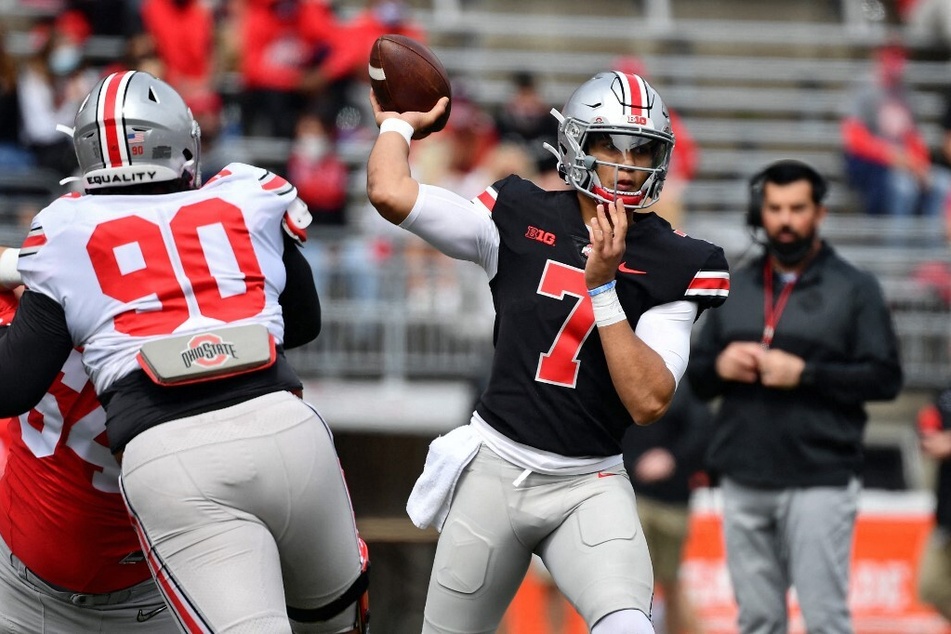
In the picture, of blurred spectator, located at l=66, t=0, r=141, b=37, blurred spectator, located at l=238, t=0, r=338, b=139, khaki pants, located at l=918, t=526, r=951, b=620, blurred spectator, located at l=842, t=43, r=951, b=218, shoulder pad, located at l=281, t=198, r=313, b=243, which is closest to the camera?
shoulder pad, located at l=281, t=198, r=313, b=243

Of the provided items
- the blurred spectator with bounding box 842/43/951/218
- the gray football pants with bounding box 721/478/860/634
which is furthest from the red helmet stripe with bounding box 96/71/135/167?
the blurred spectator with bounding box 842/43/951/218

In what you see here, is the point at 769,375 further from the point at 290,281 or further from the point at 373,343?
the point at 373,343

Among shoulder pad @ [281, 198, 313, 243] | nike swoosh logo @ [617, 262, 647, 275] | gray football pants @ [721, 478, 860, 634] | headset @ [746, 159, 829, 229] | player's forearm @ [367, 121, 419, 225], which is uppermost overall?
player's forearm @ [367, 121, 419, 225]

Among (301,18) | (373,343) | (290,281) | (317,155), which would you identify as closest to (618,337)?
(290,281)

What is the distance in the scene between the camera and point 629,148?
4.11 metres

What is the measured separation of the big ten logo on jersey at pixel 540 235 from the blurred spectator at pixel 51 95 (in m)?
5.50

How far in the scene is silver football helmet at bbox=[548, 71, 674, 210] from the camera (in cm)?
409

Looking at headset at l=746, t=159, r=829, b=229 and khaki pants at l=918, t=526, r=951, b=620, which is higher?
headset at l=746, t=159, r=829, b=229

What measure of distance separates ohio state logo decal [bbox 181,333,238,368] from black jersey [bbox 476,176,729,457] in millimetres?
889

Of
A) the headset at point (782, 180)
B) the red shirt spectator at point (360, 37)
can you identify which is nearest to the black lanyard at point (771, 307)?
the headset at point (782, 180)

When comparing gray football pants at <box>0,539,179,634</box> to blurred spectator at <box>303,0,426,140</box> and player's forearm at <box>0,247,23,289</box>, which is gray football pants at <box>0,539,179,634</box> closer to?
player's forearm at <box>0,247,23,289</box>

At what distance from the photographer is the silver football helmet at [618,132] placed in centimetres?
409

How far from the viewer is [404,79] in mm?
4168

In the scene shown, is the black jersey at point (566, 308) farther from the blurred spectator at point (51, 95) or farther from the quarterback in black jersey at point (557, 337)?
the blurred spectator at point (51, 95)
